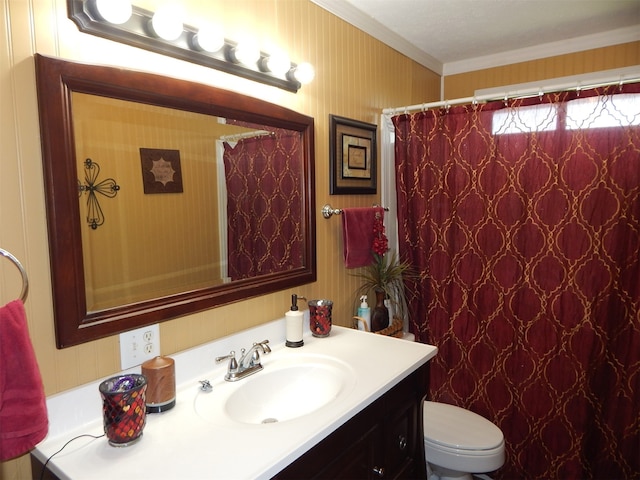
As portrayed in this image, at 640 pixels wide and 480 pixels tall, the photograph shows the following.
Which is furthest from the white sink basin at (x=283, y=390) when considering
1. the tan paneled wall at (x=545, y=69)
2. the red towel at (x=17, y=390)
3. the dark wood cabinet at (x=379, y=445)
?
the tan paneled wall at (x=545, y=69)

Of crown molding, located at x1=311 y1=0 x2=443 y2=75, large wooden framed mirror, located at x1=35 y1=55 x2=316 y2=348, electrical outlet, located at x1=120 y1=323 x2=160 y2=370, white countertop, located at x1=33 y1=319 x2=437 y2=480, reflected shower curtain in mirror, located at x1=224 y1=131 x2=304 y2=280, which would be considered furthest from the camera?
crown molding, located at x1=311 y1=0 x2=443 y2=75

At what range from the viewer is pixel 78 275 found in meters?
1.08

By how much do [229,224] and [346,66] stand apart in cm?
102

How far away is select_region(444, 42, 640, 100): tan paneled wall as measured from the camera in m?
2.40

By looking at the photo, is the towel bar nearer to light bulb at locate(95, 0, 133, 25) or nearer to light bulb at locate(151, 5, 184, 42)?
light bulb at locate(151, 5, 184, 42)

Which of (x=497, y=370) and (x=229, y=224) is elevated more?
(x=229, y=224)

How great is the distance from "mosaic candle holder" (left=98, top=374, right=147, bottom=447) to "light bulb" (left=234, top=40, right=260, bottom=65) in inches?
42.2

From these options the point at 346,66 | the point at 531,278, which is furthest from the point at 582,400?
the point at 346,66

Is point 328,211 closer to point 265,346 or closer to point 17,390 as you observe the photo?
point 265,346

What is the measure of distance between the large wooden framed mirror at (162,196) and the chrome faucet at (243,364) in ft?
0.62

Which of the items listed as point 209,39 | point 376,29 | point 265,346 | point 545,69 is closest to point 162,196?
point 209,39

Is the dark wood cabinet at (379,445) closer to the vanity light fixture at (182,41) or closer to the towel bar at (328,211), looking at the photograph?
the towel bar at (328,211)

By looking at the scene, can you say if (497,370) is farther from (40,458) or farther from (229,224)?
(40,458)

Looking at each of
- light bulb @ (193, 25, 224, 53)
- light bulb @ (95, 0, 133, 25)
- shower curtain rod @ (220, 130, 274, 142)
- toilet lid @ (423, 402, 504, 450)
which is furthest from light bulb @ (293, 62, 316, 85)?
toilet lid @ (423, 402, 504, 450)
